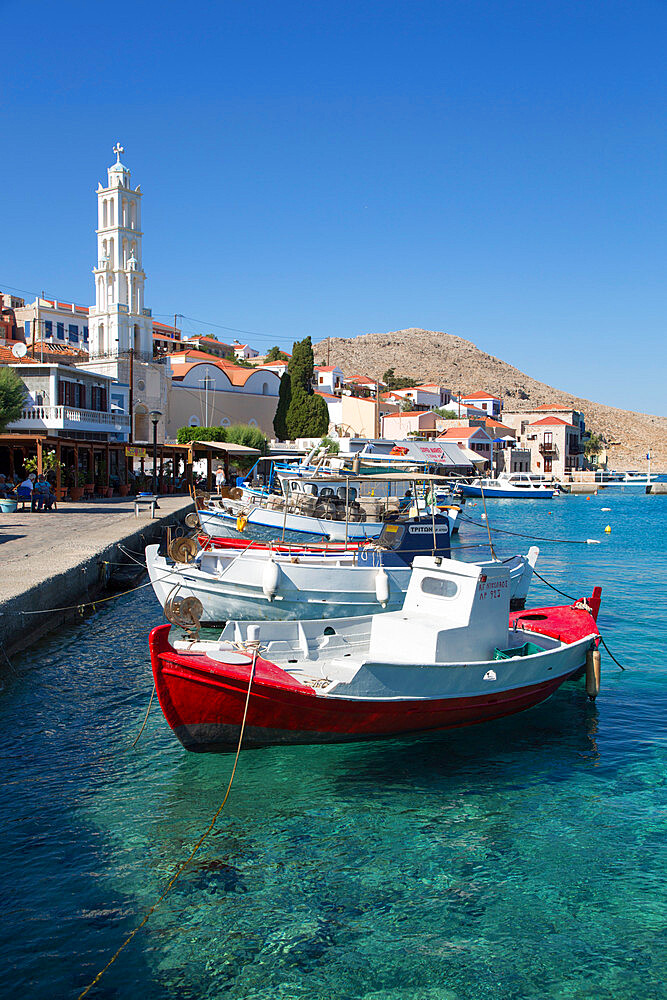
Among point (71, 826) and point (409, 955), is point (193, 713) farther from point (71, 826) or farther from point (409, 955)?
point (409, 955)

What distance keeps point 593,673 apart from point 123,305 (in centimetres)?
4972

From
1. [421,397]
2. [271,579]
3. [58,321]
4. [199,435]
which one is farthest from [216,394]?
[421,397]

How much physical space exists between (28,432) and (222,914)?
31.6 meters

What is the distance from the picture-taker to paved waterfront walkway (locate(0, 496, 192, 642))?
12250 millimetres

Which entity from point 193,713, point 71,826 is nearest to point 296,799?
point 193,713

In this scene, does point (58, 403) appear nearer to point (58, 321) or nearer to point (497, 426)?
point (58, 321)

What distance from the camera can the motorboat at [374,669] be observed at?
7918 millimetres

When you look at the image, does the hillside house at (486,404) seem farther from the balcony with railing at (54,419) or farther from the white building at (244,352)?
the balcony with railing at (54,419)

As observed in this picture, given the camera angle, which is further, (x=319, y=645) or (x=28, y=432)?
(x=28, y=432)

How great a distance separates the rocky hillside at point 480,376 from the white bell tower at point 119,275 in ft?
348

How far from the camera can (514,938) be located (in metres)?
5.51

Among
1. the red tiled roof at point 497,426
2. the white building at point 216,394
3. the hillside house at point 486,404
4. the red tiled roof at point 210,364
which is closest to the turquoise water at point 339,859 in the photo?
the white building at point 216,394

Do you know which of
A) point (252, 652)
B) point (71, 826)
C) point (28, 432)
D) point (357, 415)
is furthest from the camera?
point (357, 415)

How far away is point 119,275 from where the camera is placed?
176ft
